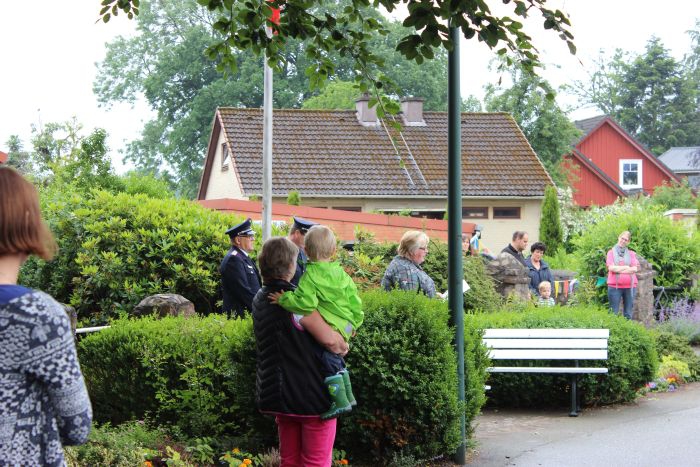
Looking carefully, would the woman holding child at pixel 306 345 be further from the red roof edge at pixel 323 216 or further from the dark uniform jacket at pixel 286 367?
the red roof edge at pixel 323 216

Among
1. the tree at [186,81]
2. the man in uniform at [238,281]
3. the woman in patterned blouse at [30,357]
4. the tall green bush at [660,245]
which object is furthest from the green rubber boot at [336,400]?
the tree at [186,81]

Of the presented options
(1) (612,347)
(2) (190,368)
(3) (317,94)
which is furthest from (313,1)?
(3) (317,94)

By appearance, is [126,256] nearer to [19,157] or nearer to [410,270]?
[410,270]

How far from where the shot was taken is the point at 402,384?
7.52m

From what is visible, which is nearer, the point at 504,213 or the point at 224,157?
the point at 504,213

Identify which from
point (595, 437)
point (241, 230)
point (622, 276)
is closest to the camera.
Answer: point (595, 437)

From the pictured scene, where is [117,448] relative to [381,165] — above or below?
below


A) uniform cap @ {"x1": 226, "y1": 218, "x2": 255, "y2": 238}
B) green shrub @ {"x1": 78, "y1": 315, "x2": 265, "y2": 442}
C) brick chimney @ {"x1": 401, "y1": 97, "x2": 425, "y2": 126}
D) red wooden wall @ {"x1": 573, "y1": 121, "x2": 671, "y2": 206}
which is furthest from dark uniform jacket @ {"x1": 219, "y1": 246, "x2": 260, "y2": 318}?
red wooden wall @ {"x1": 573, "y1": 121, "x2": 671, "y2": 206}

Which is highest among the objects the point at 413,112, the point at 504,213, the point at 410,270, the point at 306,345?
the point at 413,112

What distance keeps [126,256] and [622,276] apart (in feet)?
30.7

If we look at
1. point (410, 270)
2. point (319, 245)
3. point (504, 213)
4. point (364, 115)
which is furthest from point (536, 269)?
point (364, 115)

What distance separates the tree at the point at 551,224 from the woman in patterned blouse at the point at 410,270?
2844 cm

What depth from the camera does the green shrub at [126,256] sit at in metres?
11.4

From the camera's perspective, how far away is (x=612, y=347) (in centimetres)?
1108
